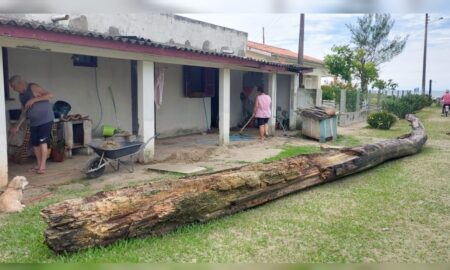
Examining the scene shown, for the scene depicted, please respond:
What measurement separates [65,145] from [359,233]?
639cm

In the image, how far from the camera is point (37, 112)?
654cm

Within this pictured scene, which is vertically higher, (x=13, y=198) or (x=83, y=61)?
(x=83, y=61)

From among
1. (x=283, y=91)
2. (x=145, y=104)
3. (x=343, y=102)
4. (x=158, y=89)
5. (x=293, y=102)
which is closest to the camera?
(x=145, y=104)

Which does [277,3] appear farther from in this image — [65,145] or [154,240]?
[65,145]

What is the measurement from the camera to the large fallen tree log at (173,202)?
3.34 metres

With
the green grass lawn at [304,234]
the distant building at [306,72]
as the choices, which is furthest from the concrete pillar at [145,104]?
the distant building at [306,72]

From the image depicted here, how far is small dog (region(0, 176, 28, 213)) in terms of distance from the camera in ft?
15.2

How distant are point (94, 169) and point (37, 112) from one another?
1394mm

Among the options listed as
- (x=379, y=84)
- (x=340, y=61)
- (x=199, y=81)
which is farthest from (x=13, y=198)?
(x=379, y=84)

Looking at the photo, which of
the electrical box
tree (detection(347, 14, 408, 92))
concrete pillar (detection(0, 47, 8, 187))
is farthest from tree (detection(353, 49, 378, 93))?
concrete pillar (detection(0, 47, 8, 187))

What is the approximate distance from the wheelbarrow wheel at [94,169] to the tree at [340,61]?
21338mm

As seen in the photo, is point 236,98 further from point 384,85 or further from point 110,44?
point 384,85

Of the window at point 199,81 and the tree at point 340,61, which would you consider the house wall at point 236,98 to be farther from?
the tree at point 340,61

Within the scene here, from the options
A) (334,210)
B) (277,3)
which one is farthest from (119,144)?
(277,3)
